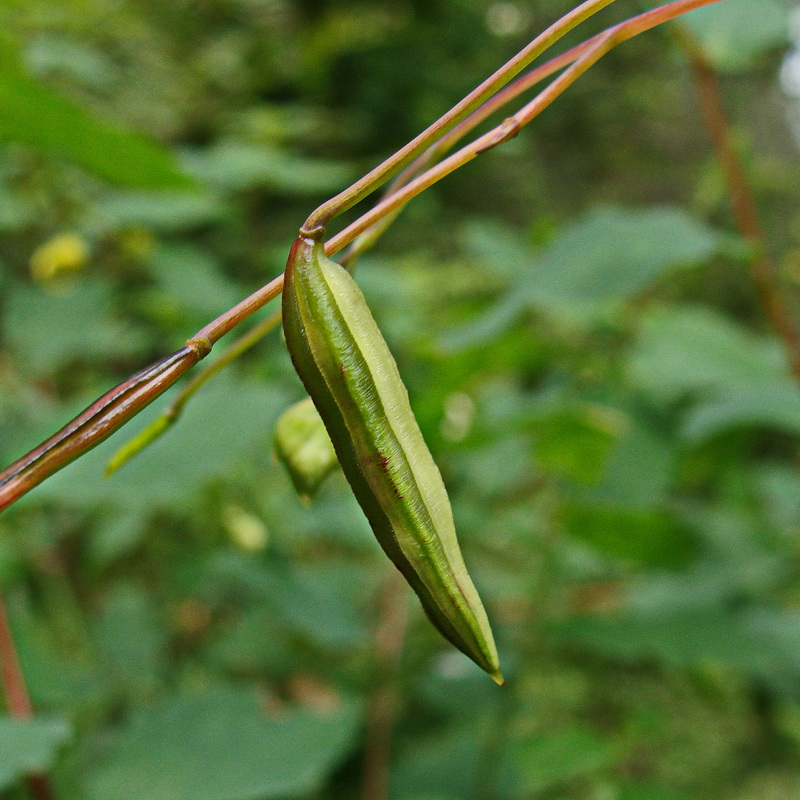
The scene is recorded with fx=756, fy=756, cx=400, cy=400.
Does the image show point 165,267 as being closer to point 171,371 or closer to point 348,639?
point 348,639

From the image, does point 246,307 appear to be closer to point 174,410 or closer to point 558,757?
point 174,410

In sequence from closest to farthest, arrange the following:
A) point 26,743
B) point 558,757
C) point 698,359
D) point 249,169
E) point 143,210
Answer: point 26,743 → point 558,757 → point 698,359 → point 143,210 → point 249,169

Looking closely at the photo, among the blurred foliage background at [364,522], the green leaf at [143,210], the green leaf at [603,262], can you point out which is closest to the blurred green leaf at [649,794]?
the blurred foliage background at [364,522]

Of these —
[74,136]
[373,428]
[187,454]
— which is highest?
[74,136]

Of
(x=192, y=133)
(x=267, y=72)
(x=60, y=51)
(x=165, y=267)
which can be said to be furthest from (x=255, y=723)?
(x=267, y=72)

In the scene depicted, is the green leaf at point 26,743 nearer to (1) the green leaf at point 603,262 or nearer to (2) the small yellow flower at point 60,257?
(1) the green leaf at point 603,262

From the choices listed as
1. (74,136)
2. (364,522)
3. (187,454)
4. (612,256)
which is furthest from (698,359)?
(74,136)

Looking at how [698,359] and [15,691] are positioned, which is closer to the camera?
[15,691]
